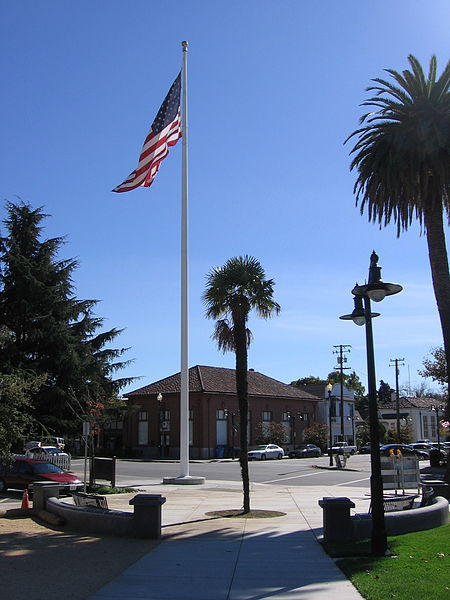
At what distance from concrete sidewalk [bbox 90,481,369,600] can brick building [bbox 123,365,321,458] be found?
43.5 meters

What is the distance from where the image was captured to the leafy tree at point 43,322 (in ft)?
142

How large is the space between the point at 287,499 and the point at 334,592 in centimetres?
1339

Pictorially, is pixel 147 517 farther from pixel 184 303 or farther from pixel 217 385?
pixel 217 385

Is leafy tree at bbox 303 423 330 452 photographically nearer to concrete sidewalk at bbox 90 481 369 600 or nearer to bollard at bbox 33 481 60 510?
concrete sidewalk at bbox 90 481 369 600

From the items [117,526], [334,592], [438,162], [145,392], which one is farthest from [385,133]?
[145,392]

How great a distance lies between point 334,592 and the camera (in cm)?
812

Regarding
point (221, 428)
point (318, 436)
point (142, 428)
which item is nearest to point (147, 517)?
point (221, 428)

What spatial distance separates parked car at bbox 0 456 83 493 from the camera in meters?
23.1

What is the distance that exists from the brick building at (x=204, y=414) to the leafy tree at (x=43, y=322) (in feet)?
45.1

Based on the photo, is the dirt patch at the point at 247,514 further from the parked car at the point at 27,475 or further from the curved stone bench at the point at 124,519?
the parked car at the point at 27,475

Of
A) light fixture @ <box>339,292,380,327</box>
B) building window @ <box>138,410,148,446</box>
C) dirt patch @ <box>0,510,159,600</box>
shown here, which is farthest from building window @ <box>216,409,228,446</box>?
light fixture @ <box>339,292,380,327</box>

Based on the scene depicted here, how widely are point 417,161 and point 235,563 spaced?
15.0 metres

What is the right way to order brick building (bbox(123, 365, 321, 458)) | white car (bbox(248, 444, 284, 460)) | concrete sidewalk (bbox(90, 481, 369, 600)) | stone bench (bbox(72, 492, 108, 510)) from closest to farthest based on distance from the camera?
concrete sidewalk (bbox(90, 481, 369, 600))
stone bench (bbox(72, 492, 108, 510))
white car (bbox(248, 444, 284, 460))
brick building (bbox(123, 365, 321, 458))

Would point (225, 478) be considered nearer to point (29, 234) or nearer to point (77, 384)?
point (77, 384)
